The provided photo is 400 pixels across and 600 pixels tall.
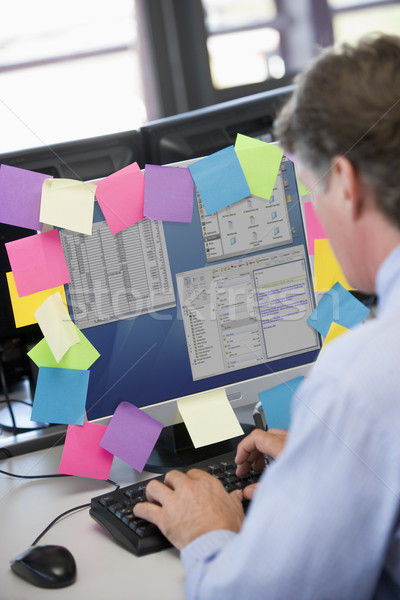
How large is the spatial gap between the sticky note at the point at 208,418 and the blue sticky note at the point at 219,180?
1.07 ft

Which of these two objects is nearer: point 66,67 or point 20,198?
point 20,198

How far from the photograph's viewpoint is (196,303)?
1.10m

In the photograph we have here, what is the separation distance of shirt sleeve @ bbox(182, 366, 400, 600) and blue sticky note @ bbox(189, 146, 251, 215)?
0.57 m

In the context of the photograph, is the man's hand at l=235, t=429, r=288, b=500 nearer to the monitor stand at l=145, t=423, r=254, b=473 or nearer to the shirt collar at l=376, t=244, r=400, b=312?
the monitor stand at l=145, t=423, r=254, b=473

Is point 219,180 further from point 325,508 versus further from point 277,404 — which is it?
point 325,508

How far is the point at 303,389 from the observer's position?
0.59 meters

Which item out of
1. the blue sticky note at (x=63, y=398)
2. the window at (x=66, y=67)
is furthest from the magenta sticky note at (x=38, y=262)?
the window at (x=66, y=67)

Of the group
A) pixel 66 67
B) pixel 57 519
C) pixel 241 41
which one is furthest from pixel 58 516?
pixel 241 41

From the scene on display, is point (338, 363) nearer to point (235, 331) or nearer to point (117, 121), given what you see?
point (235, 331)

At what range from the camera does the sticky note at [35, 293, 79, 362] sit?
1.04m

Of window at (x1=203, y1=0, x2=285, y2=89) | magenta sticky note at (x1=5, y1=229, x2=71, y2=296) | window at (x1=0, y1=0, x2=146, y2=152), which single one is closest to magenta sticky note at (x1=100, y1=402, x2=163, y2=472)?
magenta sticky note at (x1=5, y1=229, x2=71, y2=296)

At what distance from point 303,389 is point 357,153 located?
0.25 m

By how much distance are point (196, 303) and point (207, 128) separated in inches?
20.8

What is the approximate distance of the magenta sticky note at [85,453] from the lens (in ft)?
3.48
